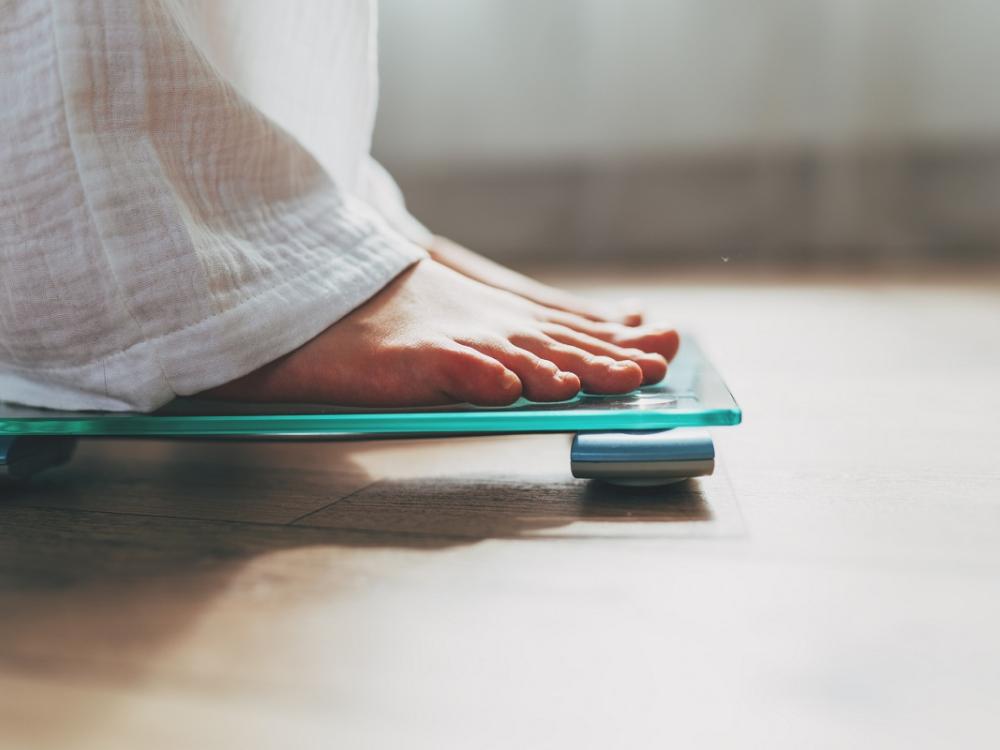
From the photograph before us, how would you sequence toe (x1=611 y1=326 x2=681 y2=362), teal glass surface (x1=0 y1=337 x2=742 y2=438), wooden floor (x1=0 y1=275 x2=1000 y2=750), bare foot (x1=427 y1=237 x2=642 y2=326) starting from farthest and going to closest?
bare foot (x1=427 y1=237 x2=642 y2=326)
toe (x1=611 y1=326 x2=681 y2=362)
teal glass surface (x1=0 y1=337 x2=742 y2=438)
wooden floor (x1=0 y1=275 x2=1000 y2=750)

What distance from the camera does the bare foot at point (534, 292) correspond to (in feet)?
2.65

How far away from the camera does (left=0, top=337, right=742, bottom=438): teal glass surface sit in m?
0.51

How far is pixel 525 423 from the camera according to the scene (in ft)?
1.68

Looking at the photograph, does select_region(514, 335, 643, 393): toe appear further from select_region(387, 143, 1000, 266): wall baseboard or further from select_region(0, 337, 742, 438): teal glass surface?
select_region(387, 143, 1000, 266): wall baseboard

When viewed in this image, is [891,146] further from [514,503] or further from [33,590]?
[33,590]

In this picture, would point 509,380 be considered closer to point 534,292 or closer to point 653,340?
point 653,340

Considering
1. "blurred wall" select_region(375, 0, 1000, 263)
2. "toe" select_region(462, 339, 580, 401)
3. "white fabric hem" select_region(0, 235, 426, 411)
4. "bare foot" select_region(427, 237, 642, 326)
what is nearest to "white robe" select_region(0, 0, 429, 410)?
"white fabric hem" select_region(0, 235, 426, 411)

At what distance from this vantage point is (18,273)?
545mm

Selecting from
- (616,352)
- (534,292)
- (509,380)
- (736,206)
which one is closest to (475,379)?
(509,380)

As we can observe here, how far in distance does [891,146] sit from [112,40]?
1684 millimetres

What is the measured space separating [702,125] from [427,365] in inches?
59.6

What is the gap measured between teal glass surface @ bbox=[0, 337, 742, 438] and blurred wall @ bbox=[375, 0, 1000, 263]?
57.1 inches

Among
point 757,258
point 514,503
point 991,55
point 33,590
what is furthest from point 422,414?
point 991,55

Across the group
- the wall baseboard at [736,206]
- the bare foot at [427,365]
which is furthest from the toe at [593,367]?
the wall baseboard at [736,206]
